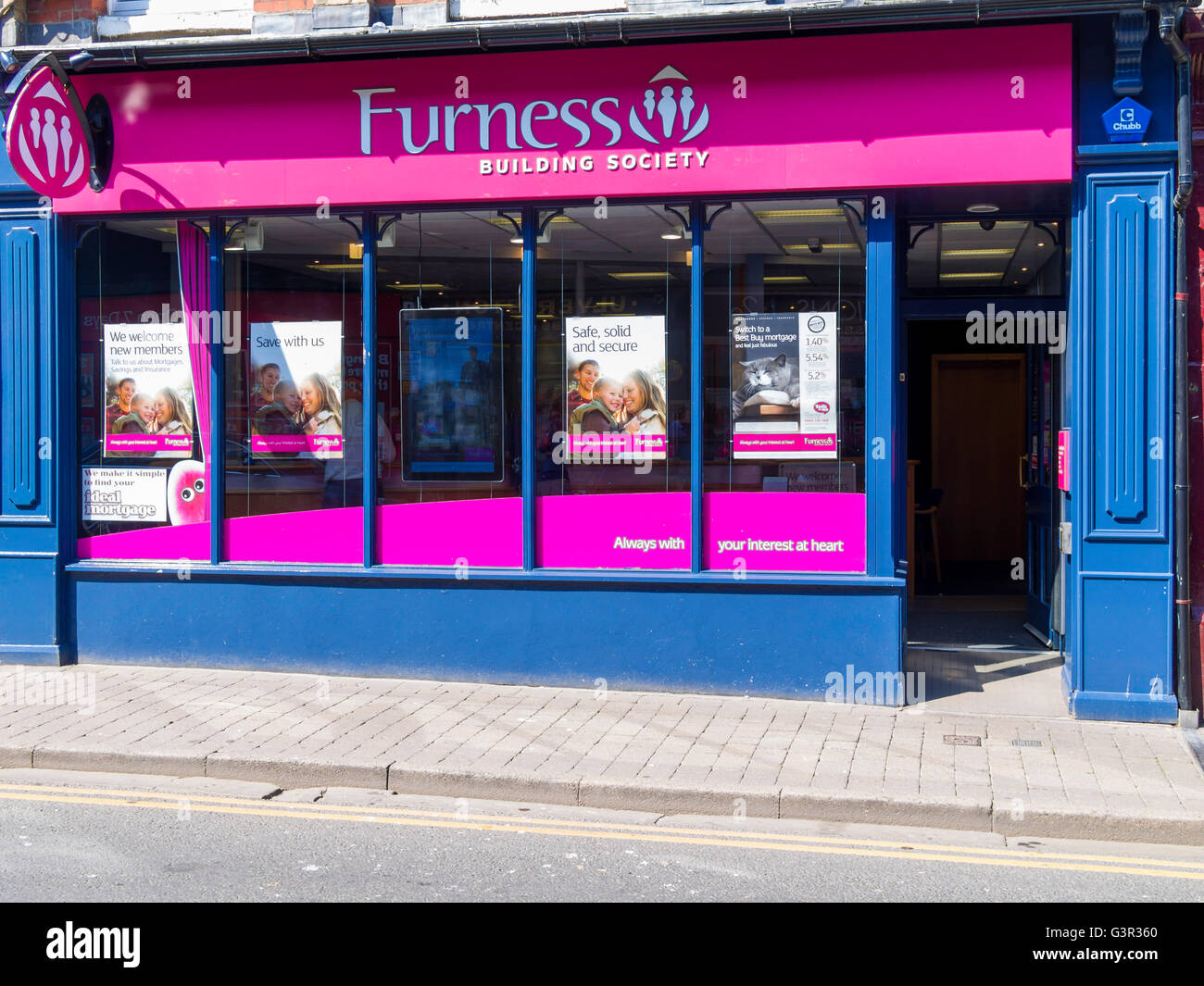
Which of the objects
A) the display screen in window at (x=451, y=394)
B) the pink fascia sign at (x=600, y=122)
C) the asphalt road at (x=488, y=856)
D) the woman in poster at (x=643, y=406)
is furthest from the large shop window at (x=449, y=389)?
the asphalt road at (x=488, y=856)

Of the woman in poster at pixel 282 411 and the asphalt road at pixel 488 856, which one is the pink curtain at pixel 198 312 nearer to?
the woman in poster at pixel 282 411

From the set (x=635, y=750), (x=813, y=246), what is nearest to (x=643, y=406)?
(x=813, y=246)

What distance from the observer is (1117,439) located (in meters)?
7.98

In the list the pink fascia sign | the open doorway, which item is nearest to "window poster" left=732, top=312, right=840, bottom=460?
the pink fascia sign

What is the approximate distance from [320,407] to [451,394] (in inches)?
39.7

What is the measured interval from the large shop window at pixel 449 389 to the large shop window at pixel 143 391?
1.38m

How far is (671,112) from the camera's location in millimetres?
8453

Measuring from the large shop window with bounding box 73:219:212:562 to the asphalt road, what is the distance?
10.6 ft

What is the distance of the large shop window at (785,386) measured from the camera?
8.52 m

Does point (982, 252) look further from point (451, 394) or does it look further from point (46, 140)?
point (46, 140)

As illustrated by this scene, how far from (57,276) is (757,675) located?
586cm

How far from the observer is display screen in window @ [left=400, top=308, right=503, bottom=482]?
29.7 feet
